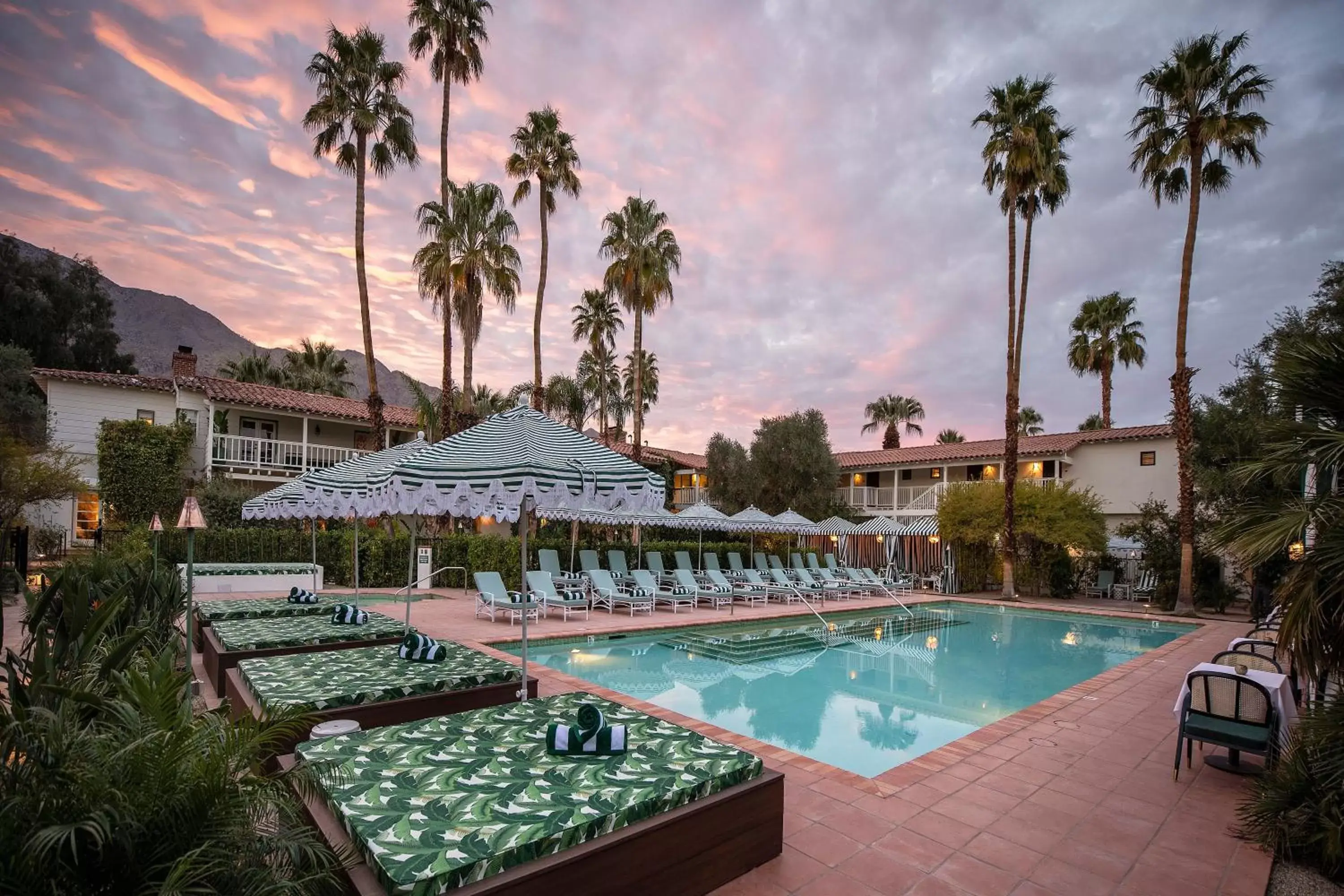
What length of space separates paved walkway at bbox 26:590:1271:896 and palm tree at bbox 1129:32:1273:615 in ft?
42.6

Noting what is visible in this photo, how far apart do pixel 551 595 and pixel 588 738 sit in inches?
373

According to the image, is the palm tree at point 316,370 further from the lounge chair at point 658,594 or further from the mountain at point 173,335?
the mountain at point 173,335

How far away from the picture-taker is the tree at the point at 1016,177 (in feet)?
59.9

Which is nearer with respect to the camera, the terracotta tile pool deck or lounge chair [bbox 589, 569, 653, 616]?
the terracotta tile pool deck

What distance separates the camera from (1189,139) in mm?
16250

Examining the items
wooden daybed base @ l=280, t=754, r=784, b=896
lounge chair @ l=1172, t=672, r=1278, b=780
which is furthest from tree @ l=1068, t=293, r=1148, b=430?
wooden daybed base @ l=280, t=754, r=784, b=896

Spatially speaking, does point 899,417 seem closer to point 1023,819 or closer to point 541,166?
point 541,166

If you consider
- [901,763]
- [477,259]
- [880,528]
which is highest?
[477,259]

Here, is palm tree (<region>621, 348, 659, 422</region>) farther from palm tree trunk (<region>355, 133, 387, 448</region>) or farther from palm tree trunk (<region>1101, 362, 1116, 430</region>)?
palm tree trunk (<region>1101, 362, 1116, 430</region>)

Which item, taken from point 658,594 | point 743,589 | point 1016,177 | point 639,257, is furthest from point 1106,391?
point 658,594

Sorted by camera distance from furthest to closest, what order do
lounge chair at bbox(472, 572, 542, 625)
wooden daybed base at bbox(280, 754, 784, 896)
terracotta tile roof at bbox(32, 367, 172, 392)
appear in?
terracotta tile roof at bbox(32, 367, 172, 392), lounge chair at bbox(472, 572, 542, 625), wooden daybed base at bbox(280, 754, 784, 896)

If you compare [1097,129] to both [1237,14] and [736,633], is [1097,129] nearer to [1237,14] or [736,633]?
[1237,14]

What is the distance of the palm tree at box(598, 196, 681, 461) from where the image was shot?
23.8m

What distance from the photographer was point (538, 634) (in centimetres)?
1045
